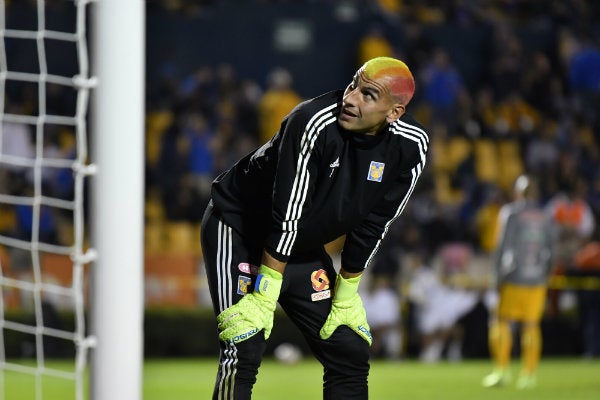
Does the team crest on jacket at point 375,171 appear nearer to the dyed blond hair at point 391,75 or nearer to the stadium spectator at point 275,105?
the dyed blond hair at point 391,75

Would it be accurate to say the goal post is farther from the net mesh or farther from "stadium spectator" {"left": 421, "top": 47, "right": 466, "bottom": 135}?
"stadium spectator" {"left": 421, "top": 47, "right": 466, "bottom": 135}

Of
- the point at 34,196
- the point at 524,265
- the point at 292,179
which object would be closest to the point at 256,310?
the point at 292,179

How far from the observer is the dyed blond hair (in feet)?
13.3

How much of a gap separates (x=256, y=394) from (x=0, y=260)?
3.86 meters

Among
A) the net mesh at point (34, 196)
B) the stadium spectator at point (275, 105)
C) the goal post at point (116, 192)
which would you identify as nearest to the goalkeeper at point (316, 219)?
the goal post at point (116, 192)

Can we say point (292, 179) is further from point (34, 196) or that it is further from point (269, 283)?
point (34, 196)

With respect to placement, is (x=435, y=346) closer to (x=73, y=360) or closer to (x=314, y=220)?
(x=73, y=360)

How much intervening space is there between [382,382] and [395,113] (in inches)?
262

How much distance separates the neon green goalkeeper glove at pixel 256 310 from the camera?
4.25 metres

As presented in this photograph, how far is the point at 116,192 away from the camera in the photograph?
11.4 ft

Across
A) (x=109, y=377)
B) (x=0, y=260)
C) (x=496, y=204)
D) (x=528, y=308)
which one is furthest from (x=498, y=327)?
(x=109, y=377)

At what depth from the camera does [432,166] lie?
14945 millimetres

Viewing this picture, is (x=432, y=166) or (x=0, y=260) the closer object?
(x=0, y=260)

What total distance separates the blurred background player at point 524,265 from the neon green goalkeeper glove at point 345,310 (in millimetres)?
5646
